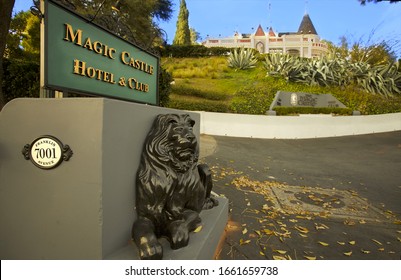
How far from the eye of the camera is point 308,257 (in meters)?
2.38

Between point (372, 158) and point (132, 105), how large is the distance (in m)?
9.64

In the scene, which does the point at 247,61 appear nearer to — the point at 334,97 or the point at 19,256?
the point at 334,97

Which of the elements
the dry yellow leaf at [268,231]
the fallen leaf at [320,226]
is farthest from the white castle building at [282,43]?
the dry yellow leaf at [268,231]

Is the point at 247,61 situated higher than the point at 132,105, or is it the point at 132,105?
the point at 247,61

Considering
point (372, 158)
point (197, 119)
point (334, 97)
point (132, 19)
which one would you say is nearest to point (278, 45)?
point (334, 97)

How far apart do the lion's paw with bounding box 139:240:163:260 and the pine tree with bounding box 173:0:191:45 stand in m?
38.6

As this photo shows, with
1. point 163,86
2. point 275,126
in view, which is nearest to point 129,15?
point 163,86

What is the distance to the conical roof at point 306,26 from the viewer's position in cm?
5435

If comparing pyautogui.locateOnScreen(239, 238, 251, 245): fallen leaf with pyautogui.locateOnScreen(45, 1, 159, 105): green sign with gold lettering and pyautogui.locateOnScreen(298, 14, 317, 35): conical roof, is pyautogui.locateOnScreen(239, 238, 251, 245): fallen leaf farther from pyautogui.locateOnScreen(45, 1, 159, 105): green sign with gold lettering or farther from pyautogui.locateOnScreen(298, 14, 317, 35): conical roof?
pyautogui.locateOnScreen(298, 14, 317, 35): conical roof

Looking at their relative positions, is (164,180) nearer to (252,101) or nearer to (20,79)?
(20,79)

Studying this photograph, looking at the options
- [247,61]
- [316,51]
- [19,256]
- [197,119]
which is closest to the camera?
[19,256]

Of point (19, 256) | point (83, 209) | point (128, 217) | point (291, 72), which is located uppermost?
point (291, 72)

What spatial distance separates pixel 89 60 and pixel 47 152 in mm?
914

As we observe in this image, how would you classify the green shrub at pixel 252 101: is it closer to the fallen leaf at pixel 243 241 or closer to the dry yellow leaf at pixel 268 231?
the dry yellow leaf at pixel 268 231
